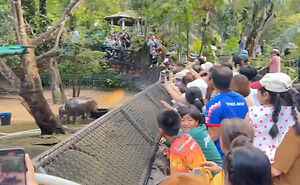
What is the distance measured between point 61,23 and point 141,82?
10.3m

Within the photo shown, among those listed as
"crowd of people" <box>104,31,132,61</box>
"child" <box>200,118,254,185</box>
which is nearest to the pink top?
"child" <box>200,118,254,185</box>

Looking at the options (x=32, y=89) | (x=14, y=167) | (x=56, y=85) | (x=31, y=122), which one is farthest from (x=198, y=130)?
(x=56, y=85)

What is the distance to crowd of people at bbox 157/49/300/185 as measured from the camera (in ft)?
6.97

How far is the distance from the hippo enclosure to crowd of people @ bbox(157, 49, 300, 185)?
19.6 inches

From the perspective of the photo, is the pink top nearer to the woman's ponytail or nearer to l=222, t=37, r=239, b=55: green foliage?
the woman's ponytail

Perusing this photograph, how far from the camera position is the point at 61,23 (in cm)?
940

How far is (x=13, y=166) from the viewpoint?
1907mm

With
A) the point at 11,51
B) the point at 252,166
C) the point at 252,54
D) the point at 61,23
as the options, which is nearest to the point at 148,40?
the point at 252,54

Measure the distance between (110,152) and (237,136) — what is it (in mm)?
1397

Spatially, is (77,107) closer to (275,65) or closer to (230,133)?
(275,65)

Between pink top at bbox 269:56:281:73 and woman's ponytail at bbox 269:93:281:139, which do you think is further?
pink top at bbox 269:56:281:73

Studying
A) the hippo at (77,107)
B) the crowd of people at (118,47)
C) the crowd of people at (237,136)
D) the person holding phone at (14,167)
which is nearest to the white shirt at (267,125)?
the crowd of people at (237,136)

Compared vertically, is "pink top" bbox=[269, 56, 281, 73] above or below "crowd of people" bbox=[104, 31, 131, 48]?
above

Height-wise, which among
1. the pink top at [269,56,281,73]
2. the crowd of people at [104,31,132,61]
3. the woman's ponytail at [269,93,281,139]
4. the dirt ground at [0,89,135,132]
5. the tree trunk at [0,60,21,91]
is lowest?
the dirt ground at [0,89,135,132]
